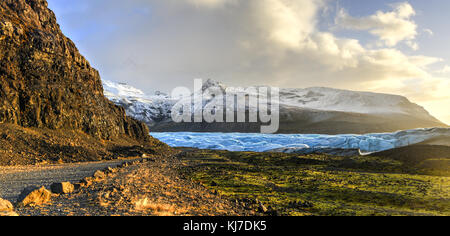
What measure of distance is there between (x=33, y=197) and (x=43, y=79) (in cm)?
4038

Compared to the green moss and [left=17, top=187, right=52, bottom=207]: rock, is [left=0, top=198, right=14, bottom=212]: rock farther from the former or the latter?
the green moss

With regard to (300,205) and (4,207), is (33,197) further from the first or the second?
(300,205)

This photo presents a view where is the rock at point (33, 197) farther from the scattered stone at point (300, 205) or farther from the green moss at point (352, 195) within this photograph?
the scattered stone at point (300, 205)

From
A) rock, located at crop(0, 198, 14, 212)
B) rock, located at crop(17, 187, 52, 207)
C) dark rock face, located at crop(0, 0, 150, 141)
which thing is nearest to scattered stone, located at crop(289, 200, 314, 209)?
rock, located at crop(17, 187, 52, 207)

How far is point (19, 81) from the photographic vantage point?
39.0 metres

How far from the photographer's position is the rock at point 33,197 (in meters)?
9.87

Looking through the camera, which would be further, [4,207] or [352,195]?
[352,195]

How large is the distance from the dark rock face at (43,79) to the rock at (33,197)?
33.0 metres

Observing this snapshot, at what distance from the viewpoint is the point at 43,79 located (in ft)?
140

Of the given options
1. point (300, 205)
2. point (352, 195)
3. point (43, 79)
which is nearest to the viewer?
point (300, 205)

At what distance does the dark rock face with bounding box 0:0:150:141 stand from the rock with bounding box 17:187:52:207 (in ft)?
108

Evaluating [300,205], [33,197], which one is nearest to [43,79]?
[33,197]

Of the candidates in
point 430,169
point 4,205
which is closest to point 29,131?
point 4,205

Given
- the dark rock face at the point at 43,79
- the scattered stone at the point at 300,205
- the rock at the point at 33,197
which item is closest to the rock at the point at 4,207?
the rock at the point at 33,197
